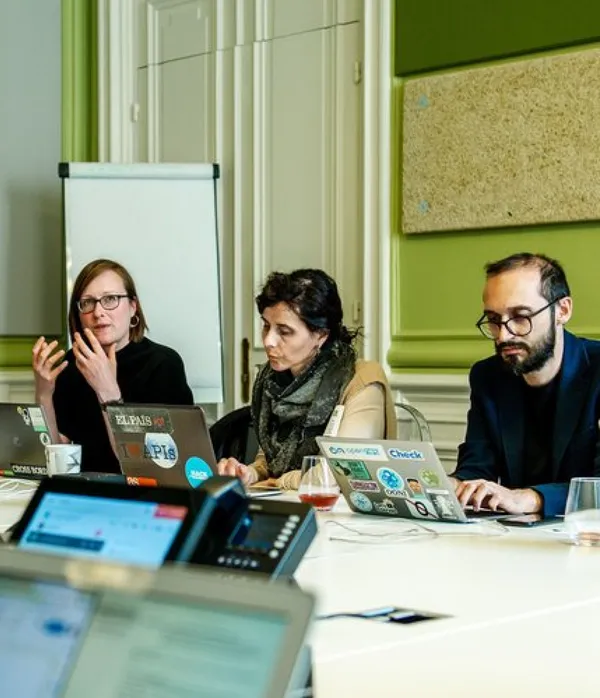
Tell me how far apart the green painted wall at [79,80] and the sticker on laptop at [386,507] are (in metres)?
3.32

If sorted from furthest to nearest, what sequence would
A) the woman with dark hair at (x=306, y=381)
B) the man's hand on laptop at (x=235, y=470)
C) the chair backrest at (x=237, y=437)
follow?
the chair backrest at (x=237, y=437)
the woman with dark hair at (x=306, y=381)
the man's hand on laptop at (x=235, y=470)

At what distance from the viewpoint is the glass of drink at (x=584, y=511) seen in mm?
2197

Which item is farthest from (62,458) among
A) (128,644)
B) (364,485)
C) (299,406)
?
(128,644)

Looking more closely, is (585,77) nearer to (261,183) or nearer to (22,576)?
(261,183)

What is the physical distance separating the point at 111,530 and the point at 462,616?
64 centimetres

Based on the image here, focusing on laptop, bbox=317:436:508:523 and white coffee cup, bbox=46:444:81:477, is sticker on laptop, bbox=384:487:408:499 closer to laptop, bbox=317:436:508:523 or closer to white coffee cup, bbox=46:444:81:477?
laptop, bbox=317:436:508:523

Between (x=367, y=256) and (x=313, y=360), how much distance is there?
904 millimetres

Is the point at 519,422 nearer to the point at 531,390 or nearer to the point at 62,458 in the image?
the point at 531,390

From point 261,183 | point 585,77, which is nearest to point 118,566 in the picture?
point 585,77

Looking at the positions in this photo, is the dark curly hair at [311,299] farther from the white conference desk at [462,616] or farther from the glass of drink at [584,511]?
the glass of drink at [584,511]

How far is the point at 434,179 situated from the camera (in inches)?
172

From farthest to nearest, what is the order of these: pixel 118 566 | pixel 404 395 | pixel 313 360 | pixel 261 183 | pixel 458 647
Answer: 1. pixel 261 183
2. pixel 404 395
3. pixel 313 360
4. pixel 458 647
5. pixel 118 566

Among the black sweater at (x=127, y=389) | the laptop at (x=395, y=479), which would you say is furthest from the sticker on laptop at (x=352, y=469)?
the black sweater at (x=127, y=389)

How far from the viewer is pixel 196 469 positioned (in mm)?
2803
